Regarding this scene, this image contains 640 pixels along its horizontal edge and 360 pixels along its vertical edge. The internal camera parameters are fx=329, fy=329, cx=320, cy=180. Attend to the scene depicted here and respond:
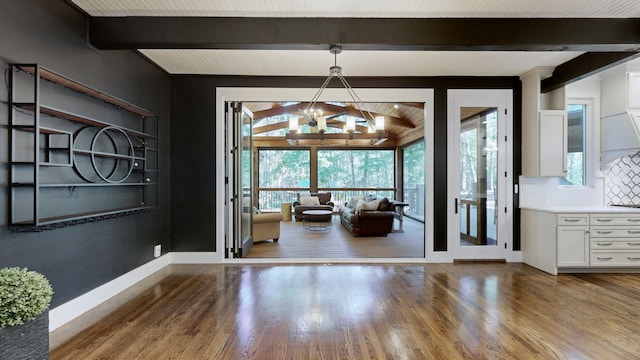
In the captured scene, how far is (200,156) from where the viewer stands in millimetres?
4707

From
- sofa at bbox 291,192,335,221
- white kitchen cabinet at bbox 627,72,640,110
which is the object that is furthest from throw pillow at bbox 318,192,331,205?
white kitchen cabinet at bbox 627,72,640,110

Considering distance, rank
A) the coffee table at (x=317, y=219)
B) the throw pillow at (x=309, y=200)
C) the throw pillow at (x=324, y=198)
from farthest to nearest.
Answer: the throw pillow at (x=324, y=198)
the throw pillow at (x=309, y=200)
the coffee table at (x=317, y=219)

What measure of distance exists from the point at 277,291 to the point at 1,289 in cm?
225

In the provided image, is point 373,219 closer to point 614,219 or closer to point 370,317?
point 614,219

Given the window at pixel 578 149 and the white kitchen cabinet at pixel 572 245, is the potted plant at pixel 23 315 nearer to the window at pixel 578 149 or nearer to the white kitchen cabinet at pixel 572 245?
the white kitchen cabinet at pixel 572 245

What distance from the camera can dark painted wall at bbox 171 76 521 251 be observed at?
469cm

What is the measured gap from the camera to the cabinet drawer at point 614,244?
4070mm

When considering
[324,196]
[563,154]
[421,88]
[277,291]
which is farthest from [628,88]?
[324,196]

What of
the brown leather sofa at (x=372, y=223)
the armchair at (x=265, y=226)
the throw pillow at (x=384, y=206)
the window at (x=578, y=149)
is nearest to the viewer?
the window at (x=578, y=149)

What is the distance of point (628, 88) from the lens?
173 inches

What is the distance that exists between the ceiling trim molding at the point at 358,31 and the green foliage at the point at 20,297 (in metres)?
2.17

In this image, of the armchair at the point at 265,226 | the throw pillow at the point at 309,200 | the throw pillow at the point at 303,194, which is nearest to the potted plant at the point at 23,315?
the armchair at the point at 265,226

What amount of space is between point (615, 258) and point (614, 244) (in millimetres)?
175

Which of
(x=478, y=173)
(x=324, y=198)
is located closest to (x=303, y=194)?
(x=324, y=198)
